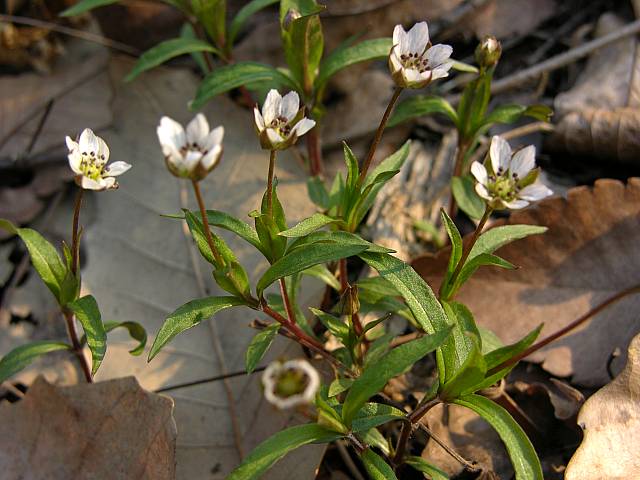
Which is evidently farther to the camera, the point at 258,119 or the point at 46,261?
the point at 46,261

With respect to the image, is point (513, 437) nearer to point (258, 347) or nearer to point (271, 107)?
point (258, 347)

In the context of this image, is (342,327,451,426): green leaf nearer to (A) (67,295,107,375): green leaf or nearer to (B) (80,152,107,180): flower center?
(A) (67,295,107,375): green leaf

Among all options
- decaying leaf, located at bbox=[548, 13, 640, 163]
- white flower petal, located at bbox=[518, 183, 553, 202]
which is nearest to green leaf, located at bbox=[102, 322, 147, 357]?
white flower petal, located at bbox=[518, 183, 553, 202]

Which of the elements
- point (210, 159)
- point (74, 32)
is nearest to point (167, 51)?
point (210, 159)

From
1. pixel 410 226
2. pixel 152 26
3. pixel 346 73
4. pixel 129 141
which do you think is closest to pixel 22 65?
pixel 152 26

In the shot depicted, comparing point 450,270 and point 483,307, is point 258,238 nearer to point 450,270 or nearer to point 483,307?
point 450,270

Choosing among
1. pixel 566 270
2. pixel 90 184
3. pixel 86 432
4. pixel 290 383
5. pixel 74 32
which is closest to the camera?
pixel 290 383
